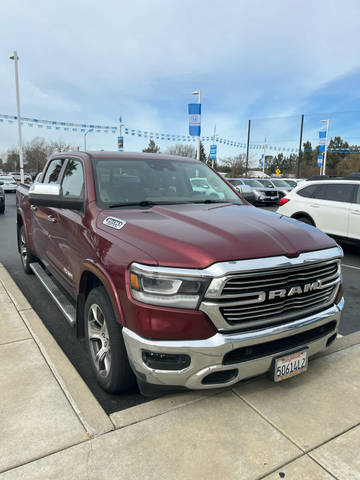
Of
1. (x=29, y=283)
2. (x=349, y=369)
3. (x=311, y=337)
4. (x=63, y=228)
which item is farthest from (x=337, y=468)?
(x=29, y=283)

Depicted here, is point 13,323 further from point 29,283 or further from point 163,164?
point 163,164

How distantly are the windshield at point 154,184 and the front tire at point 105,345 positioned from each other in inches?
35.1

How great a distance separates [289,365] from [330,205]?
634 cm

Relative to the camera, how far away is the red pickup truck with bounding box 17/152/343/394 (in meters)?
2.28

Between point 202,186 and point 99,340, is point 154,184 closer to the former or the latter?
point 202,186

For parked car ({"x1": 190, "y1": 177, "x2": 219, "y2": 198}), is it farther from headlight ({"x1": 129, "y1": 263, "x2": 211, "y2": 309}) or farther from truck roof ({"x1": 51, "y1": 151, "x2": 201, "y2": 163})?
headlight ({"x1": 129, "y1": 263, "x2": 211, "y2": 309})

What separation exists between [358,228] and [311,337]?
5.60 metres

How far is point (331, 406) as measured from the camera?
273 cm

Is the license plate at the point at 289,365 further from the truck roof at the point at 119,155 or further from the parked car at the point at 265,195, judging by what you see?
the parked car at the point at 265,195

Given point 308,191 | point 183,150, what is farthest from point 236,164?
point 308,191

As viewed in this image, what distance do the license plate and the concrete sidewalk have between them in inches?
10.9

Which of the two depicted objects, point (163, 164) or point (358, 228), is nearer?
point (163, 164)

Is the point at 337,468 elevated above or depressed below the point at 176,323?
below

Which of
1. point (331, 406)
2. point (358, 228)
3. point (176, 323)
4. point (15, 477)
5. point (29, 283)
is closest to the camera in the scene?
point (15, 477)
